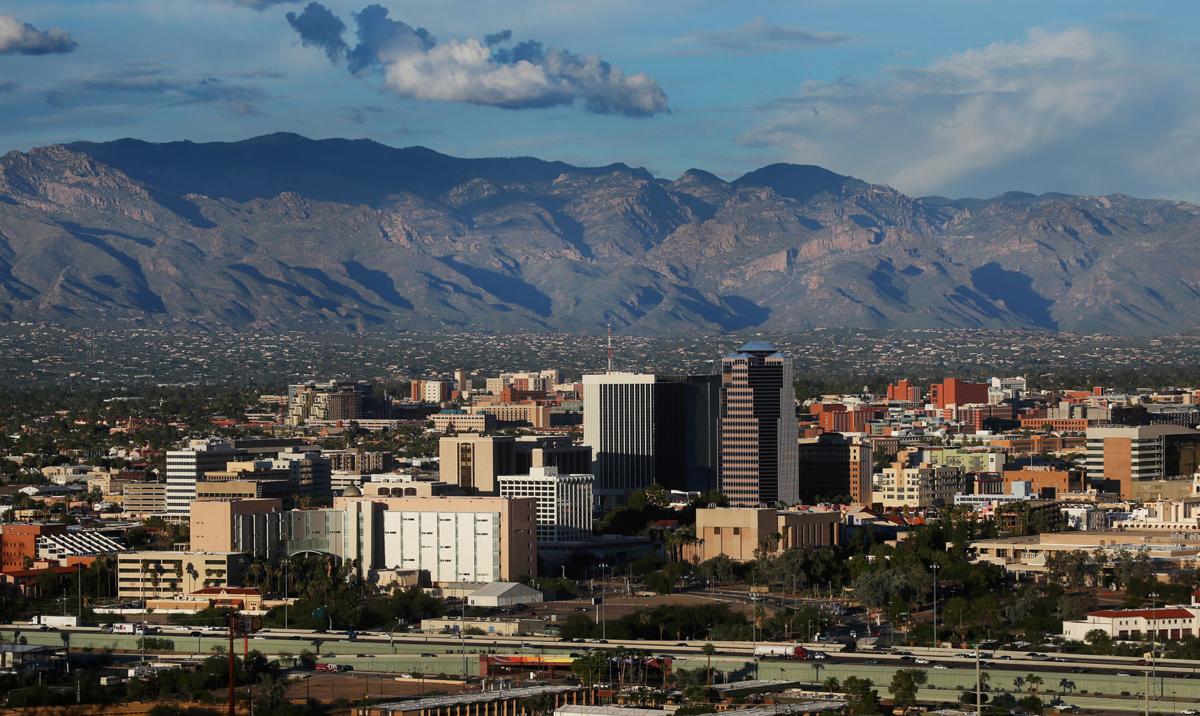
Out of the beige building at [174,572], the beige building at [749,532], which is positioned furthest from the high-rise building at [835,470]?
the beige building at [174,572]

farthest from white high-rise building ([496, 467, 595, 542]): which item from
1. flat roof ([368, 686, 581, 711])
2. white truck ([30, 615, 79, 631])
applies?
flat roof ([368, 686, 581, 711])

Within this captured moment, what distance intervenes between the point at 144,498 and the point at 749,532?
1664 inches

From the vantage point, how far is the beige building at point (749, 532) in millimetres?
124062

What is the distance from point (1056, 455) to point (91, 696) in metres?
117

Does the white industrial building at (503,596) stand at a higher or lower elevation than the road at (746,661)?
higher

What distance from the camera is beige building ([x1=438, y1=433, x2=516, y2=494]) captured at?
476 ft

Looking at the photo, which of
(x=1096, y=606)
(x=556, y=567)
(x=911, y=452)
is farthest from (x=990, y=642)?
(x=911, y=452)

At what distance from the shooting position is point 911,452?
579 ft

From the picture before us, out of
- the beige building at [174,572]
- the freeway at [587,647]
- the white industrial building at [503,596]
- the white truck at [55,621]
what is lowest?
the freeway at [587,647]

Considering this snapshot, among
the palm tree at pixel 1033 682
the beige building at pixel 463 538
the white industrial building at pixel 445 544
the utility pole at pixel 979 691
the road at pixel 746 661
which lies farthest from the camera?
the white industrial building at pixel 445 544

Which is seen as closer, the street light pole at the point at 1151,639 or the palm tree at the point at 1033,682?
the street light pole at the point at 1151,639

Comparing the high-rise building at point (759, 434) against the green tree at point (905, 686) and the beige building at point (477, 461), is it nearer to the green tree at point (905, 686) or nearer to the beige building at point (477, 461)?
the beige building at point (477, 461)

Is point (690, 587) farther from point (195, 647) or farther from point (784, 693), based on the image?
point (784, 693)

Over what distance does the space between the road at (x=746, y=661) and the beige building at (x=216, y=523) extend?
17.6 meters
